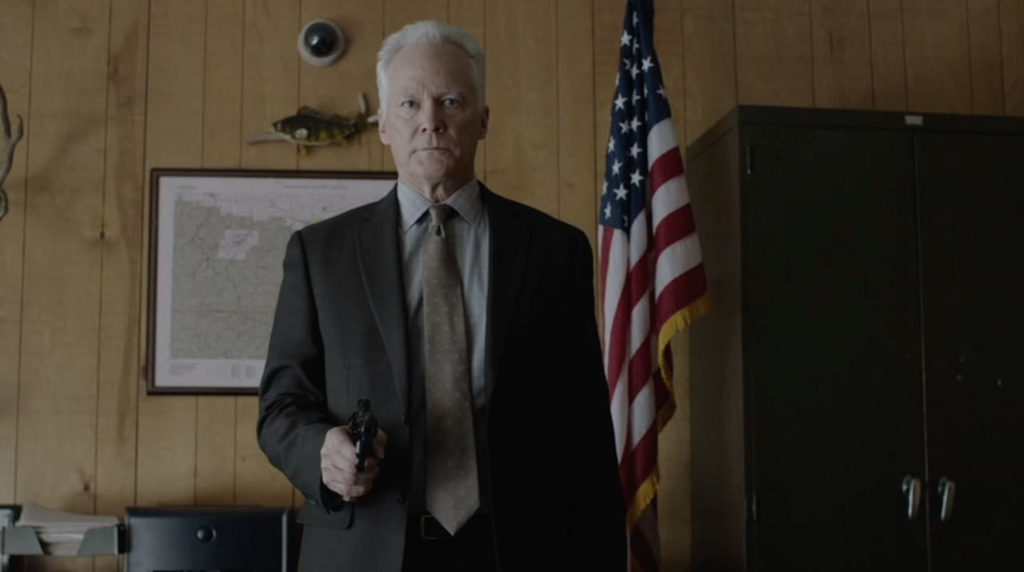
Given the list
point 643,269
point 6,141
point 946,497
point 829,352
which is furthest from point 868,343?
point 6,141

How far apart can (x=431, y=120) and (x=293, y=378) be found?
0.42 meters

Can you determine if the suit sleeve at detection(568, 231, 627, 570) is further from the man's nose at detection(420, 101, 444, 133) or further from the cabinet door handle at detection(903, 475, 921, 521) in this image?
the cabinet door handle at detection(903, 475, 921, 521)

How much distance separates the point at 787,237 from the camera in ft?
8.29

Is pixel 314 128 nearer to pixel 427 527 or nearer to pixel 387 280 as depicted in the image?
pixel 387 280

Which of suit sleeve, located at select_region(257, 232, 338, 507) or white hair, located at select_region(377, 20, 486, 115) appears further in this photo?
white hair, located at select_region(377, 20, 486, 115)

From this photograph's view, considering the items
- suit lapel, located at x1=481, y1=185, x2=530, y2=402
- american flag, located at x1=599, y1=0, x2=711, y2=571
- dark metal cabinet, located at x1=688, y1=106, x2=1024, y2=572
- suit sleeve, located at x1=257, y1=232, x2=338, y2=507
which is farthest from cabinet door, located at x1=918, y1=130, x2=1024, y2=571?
suit sleeve, located at x1=257, y1=232, x2=338, y2=507

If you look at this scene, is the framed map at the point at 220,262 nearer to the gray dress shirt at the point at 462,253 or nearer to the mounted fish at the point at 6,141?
the mounted fish at the point at 6,141

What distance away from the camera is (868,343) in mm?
2537

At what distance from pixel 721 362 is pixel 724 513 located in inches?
14.8

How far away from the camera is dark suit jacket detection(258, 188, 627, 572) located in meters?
1.40

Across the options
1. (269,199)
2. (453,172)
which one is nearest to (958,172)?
(453,172)

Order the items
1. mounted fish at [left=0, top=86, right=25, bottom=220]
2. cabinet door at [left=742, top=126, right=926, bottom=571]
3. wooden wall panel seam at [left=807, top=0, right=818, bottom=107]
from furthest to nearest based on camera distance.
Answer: wooden wall panel seam at [left=807, top=0, right=818, bottom=107] → mounted fish at [left=0, top=86, right=25, bottom=220] → cabinet door at [left=742, top=126, right=926, bottom=571]

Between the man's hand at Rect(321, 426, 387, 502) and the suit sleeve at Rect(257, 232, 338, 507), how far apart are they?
0.06m

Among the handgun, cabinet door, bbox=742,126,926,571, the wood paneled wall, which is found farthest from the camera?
the wood paneled wall
